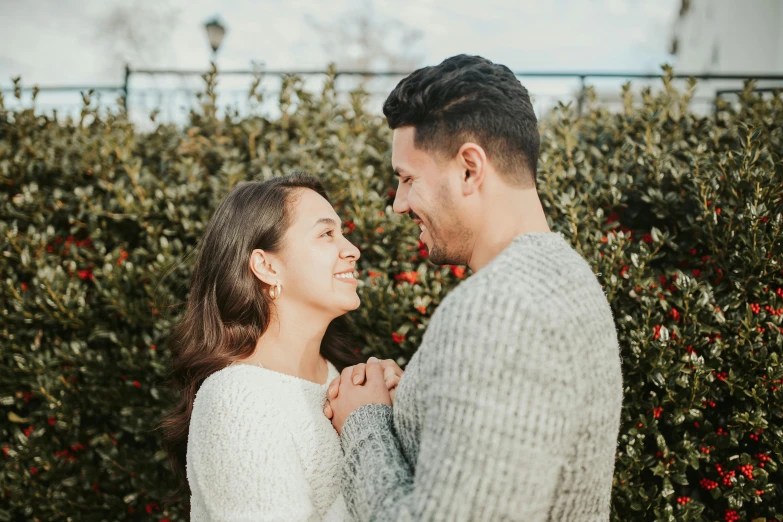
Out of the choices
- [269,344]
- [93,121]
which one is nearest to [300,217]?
[269,344]

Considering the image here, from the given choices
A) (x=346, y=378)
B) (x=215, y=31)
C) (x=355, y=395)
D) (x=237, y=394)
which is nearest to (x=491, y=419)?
(x=355, y=395)

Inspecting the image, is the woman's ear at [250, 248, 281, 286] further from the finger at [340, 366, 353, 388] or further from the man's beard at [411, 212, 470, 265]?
the man's beard at [411, 212, 470, 265]

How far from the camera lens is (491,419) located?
4.17 ft

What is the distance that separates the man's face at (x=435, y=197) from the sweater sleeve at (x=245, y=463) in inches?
32.1

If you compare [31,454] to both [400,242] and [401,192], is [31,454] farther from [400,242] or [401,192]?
[401,192]

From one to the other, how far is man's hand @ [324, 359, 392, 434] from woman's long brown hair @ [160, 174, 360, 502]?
0.53m

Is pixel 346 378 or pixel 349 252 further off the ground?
pixel 349 252

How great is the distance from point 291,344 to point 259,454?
2.20 ft

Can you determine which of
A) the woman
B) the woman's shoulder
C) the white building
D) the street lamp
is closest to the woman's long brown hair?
the woman

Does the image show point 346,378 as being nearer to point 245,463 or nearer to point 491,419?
point 245,463

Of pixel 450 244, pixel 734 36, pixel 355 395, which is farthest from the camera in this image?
pixel 734 36

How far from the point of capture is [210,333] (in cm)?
254

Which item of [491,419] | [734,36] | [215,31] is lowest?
[491,419]

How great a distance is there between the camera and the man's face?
5.80 feet
